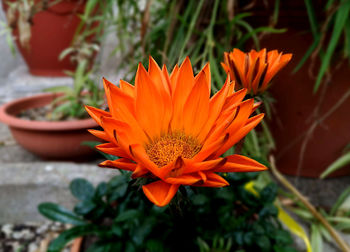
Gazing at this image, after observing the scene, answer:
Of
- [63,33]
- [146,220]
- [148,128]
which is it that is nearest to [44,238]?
[146,220]

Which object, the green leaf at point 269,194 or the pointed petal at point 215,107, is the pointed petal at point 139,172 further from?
the green leaf at point 269,194

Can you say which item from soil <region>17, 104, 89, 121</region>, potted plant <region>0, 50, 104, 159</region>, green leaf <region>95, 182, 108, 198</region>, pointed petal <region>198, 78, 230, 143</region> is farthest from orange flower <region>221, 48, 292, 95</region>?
soil <region>17, 104, 89, 121</region>

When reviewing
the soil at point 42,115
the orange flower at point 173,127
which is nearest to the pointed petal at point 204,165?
the orange flower at point 173,127

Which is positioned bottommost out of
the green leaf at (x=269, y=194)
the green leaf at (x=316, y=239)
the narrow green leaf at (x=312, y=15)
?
the green leaf at (x=316, y=239)

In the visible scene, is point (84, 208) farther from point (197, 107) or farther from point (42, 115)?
point (42, 115)

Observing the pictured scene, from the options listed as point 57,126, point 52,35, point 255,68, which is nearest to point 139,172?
point 255,68

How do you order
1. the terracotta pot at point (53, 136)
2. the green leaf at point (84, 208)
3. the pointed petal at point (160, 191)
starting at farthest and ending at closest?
1. the terracotta pot at point (53, 136)
2. the green leaf at point (84, 208)
3. the pointed petal at point (160, 191)
